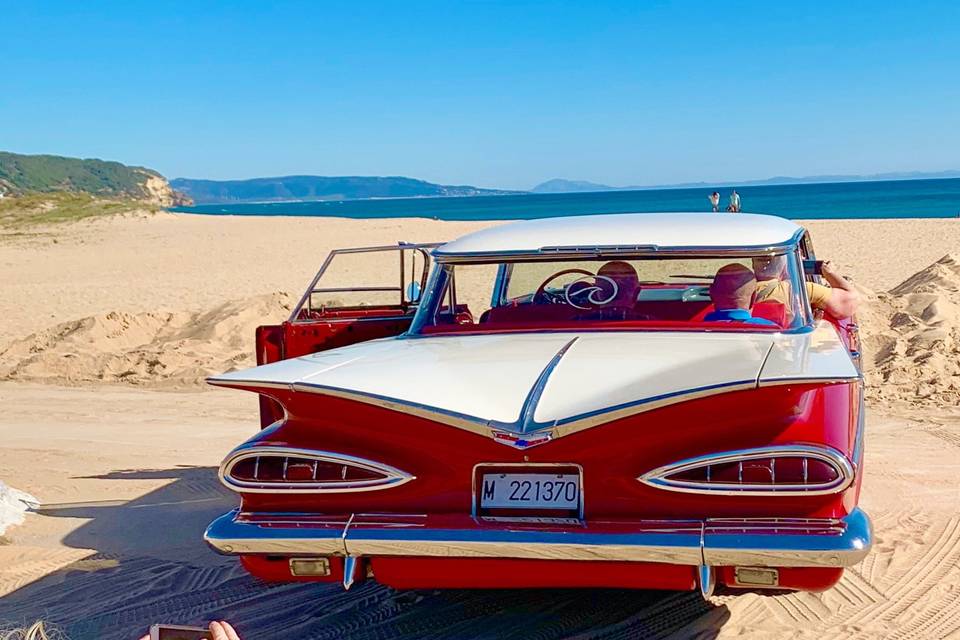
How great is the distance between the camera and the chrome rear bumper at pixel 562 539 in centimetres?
311

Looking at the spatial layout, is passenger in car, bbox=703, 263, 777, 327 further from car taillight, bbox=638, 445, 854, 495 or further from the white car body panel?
car taillight, bbox=638, 445, 854, 495

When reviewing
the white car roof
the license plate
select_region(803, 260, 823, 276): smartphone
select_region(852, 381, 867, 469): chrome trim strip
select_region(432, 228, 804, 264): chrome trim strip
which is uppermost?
the white car roof

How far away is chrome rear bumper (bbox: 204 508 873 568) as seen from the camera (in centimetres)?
311

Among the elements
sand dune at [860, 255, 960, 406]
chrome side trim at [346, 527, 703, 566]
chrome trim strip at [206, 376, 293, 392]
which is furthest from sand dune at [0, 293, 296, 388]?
chrome side trim at [346, 527, 703, 566]

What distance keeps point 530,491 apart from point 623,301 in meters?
1.57

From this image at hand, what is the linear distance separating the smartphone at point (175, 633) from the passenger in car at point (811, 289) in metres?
2.78

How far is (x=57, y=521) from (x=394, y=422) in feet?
10.0

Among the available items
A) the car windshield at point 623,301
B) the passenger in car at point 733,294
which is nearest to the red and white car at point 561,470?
the car windshield at point 623,301

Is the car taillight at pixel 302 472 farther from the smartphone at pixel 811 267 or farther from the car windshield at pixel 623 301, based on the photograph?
the smartphone at pixel 811 267

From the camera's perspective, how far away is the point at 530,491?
338 cm

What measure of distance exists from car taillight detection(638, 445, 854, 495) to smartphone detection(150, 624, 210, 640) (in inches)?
57.1

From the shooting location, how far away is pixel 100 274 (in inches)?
854

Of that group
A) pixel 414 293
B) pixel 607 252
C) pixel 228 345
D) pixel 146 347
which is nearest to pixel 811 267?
pixel 607 252

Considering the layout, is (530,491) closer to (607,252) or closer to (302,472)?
(302,472)
